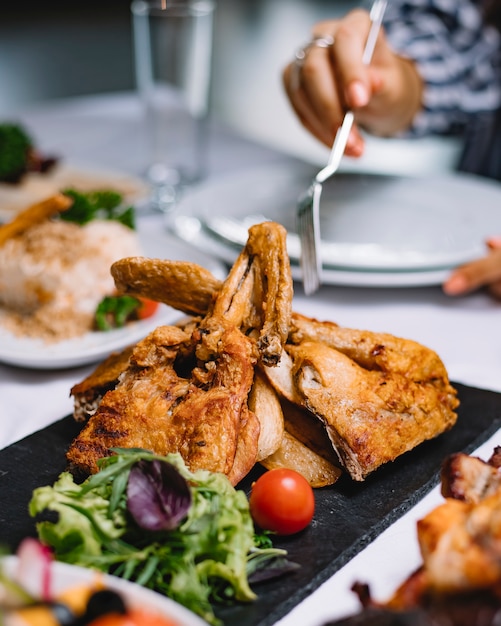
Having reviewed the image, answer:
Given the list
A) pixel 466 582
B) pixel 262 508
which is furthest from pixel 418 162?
pixel 466 582

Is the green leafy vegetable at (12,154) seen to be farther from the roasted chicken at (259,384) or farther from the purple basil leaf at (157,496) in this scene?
the purple basil leaf at (157,496)

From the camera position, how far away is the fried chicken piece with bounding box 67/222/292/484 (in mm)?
1605

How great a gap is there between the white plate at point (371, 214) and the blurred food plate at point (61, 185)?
13.4 inches

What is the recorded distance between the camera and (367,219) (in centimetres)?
303

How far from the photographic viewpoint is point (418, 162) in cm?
474

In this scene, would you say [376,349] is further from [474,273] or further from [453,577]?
[474,273]

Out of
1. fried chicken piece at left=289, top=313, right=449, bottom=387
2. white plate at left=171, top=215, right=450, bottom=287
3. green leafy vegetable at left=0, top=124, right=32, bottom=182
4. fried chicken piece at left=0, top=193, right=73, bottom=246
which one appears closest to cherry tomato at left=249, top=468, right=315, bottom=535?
fried chicken piece at left=289, top=313, right=449, bottom=387

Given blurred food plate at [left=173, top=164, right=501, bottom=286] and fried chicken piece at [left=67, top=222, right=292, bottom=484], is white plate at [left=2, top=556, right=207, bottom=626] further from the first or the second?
blurred food plate at [left=173, top=164, right=501, bottom=286]

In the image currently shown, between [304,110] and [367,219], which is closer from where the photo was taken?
[367,219]

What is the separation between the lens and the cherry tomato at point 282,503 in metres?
1.52

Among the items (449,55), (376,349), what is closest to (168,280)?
(376,349)

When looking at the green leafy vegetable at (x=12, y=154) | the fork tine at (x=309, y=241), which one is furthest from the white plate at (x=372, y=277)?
the green leafy vegetable at (x=12, y=154)

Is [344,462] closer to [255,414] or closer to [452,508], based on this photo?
[255,414]

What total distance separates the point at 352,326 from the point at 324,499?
107 centimetres
